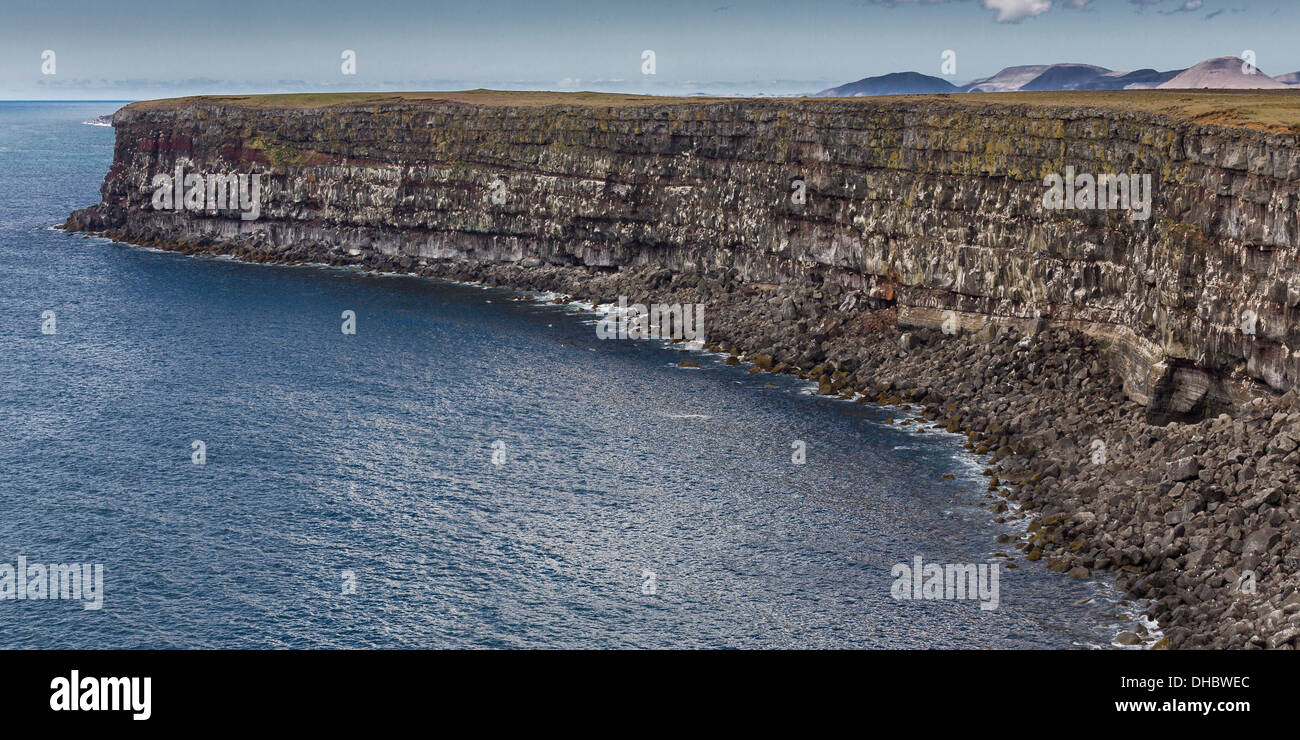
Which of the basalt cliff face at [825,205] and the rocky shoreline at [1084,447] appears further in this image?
the basalt cliff face at [825,205]

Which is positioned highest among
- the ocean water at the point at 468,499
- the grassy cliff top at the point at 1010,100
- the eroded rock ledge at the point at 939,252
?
the grassy cliff top at the point at 1010,100

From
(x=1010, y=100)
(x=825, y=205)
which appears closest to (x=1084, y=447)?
(x=825, y=205)

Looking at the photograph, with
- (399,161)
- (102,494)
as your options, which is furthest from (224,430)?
(399,161)

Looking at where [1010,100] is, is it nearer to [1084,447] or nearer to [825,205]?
[825,205]

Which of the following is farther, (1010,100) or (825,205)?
(825,205)

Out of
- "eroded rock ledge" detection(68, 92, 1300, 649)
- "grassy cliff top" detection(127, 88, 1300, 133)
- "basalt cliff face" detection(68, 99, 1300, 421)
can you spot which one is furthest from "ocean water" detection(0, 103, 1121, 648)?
"grassy cliff top" detection(127, 88, 1300, 133)

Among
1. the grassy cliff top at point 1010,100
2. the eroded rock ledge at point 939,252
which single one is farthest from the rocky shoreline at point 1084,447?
the grassy cliff top at point 1010,100

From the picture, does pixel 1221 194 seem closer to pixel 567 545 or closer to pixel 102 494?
pixel 567 545

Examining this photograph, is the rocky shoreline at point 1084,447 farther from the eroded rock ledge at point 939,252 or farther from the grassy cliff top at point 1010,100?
the grassy cliff top at point 1010,100
